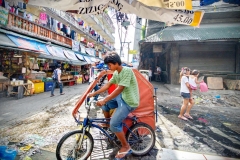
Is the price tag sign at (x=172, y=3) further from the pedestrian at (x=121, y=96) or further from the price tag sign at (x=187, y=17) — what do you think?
the pedestrian at (x=121, y=96)

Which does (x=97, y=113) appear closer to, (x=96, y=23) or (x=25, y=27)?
(x=25, y=27)

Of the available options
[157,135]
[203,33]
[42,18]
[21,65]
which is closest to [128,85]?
[157,135]

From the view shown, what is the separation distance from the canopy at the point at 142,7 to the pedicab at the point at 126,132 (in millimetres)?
1599

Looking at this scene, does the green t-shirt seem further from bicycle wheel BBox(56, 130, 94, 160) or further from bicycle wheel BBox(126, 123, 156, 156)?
bicycle wheel BBox(56, 130, 94, 160)

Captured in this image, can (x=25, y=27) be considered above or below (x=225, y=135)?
above

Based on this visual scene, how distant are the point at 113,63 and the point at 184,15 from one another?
2.32 m

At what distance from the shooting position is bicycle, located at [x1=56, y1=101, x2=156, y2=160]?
2.61 m

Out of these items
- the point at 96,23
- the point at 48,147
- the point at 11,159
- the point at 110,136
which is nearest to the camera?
the point at 11,159

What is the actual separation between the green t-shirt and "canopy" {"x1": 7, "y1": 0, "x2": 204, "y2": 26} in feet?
5.20

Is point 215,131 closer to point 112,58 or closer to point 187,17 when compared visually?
point 187,17

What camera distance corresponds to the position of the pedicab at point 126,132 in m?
2.63

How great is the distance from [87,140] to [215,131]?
13.5ft

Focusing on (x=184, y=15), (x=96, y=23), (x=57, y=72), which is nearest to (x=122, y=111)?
(x=184, y=15)

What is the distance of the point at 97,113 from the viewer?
5.92m
